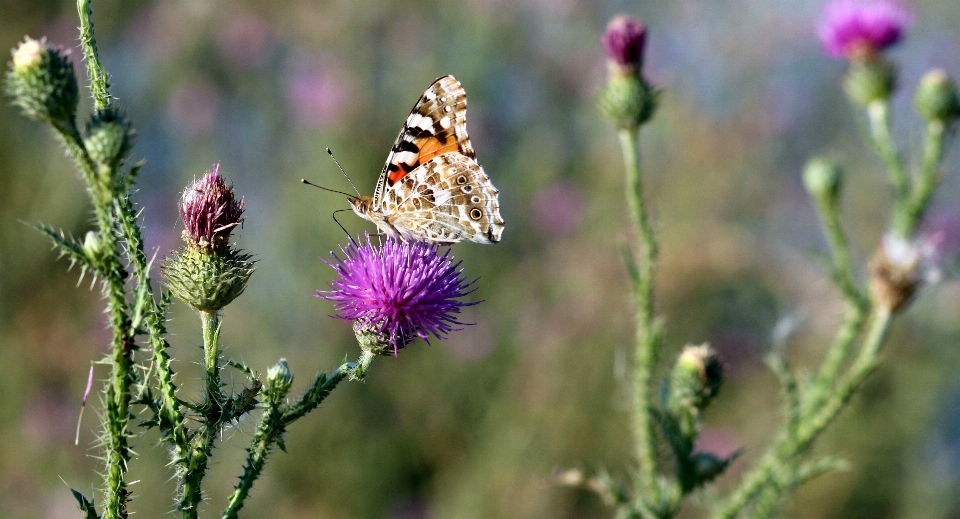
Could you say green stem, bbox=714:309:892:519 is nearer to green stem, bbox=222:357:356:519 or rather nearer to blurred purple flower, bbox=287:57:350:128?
green stem, bbox=222:357:356:519

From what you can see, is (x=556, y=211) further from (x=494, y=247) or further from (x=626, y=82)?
(x=626, y=82)

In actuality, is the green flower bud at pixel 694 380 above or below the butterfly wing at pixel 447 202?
below

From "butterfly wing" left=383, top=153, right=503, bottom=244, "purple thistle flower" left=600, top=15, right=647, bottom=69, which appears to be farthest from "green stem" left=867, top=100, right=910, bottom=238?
"butterfly wing" left=383, top=153, right=503, bottom=244

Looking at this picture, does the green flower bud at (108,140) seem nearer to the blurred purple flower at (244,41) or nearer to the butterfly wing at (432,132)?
the butterfly wing at (432,132)

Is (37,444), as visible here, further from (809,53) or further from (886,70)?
(809,53)

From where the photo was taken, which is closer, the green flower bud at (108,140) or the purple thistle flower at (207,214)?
the green flower bud at (108,140)

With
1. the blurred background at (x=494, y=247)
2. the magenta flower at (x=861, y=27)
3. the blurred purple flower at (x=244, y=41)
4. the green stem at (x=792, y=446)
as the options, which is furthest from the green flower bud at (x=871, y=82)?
the blurred purple flower at (x=244, y=41)
